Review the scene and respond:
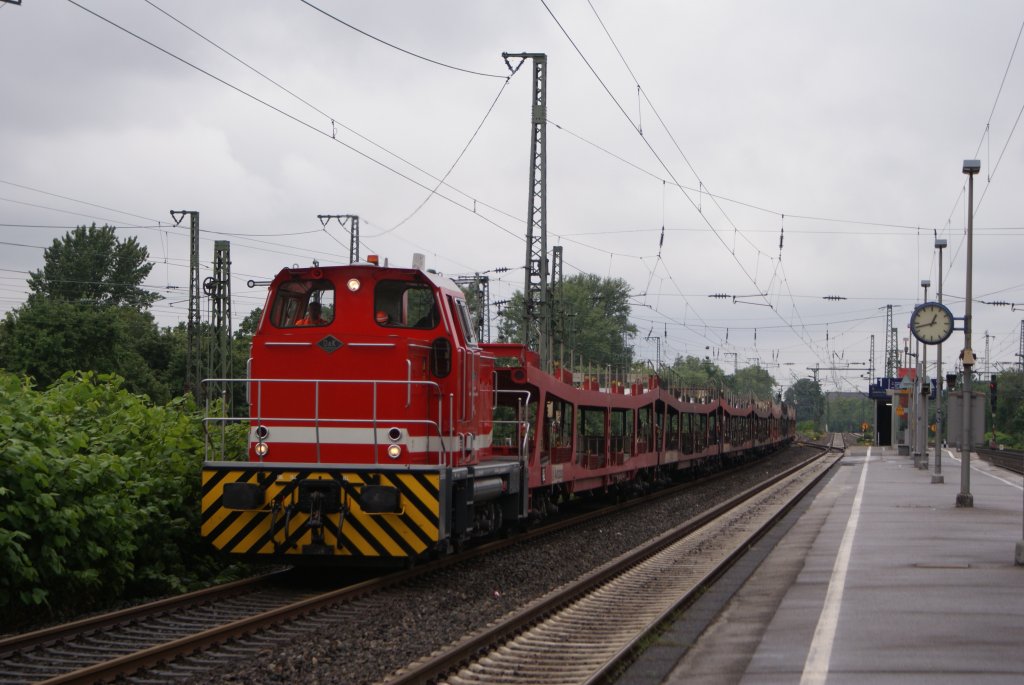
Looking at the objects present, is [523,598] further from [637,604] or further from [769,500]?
[769,500]

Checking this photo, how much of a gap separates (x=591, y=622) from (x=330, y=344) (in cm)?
412

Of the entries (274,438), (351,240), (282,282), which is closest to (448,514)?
(274,438)

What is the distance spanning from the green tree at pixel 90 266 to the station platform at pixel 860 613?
8074 cm

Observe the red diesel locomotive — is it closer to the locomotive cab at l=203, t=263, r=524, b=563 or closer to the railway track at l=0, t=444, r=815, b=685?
the locomotive cab at l=203, t=263, r=524, b=563

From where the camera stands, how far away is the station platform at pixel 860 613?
8.09 metres

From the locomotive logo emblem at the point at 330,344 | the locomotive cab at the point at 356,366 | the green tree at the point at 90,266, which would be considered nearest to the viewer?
the locomotive cab at the point at 356,366

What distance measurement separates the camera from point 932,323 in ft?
87.8

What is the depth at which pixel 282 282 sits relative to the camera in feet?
42.4

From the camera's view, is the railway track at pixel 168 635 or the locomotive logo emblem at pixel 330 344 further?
the locomotive logo emblem at pixel 330 344

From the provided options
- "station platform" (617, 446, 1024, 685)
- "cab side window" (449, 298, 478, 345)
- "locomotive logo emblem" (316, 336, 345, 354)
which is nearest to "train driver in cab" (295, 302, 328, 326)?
"locomotive logo emblem" (316, 336, 345, 354)

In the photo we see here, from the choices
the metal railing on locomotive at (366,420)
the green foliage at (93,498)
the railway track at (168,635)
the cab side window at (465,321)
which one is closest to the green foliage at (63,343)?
the green foliage at (93,498)

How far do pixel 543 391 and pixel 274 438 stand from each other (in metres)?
6.41

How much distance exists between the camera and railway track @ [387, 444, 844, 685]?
828cm

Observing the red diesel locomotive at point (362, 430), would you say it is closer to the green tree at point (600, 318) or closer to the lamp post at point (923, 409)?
the lamp post at point (923, 409)
